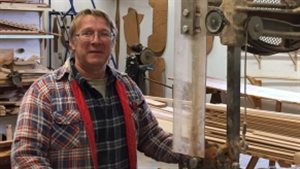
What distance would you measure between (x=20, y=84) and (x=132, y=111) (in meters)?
1.96

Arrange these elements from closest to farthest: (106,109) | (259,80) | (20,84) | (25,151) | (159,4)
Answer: (25,151) → (106,109) → (20,84) → (259,80) → (159,4)

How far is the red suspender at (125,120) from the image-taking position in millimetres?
1732

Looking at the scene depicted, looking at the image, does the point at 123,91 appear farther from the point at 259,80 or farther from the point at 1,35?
the point at 259,80

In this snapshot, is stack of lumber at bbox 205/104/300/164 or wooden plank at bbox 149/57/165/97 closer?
stack of lumber at bbox 205/104/300/164

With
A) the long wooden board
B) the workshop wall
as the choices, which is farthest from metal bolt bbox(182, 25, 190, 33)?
the workshop wall

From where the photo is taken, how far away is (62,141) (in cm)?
171

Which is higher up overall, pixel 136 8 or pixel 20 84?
pixel 136 8

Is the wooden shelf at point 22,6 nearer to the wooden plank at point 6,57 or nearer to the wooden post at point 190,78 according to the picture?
the wooden plank at point 6,57

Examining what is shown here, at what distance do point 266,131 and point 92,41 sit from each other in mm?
1159

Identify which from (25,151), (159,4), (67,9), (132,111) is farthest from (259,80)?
(25,151)

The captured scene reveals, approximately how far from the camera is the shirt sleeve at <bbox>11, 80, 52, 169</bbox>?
160cm

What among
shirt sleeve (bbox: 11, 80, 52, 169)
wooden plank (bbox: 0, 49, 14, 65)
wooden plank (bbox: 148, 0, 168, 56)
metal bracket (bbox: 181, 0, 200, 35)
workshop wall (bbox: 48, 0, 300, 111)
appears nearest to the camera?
metal bracket (bbox: 181, 0, 200, 35)

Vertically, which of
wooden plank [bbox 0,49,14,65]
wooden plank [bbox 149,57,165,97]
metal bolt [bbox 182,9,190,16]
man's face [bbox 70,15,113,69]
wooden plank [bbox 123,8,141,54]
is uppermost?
wooden plank [bbox 123,8,141,54]

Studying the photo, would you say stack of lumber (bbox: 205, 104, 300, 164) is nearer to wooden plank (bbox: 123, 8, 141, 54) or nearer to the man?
the man
